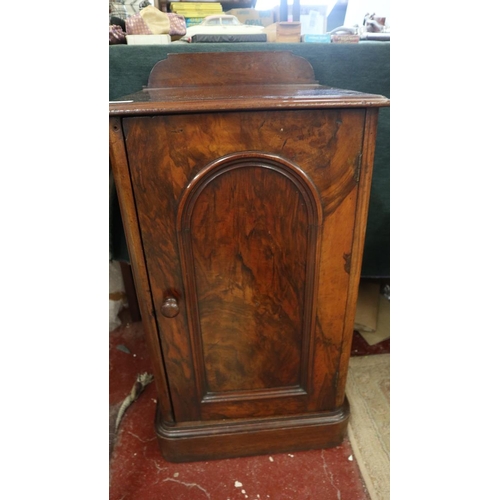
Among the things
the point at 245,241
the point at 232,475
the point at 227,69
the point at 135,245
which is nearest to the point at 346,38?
the point at 227,69

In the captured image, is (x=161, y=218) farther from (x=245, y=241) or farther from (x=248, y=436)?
(x=248, y=436)

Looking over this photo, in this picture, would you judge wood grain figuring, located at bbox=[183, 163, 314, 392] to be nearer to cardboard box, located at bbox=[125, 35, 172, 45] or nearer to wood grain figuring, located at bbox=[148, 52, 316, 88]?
wood grain figuring, located at bbox=[148, 52, 316, 88]

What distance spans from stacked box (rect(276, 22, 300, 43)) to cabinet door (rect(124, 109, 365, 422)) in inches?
25.9

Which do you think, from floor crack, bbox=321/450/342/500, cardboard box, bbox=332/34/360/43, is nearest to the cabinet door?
floor crack, bbox=321/450/342/500

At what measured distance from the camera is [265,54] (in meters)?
1.10

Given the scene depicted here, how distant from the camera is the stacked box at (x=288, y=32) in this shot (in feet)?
3.93

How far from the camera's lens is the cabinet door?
27.9 inches

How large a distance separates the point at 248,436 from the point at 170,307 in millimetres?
471

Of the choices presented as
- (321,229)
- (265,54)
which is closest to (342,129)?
(321,229)

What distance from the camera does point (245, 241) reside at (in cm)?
81

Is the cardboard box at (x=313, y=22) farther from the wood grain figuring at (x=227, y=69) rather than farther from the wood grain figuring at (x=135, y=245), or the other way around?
Answer: the wood grain figuring at (x=135, y=245)

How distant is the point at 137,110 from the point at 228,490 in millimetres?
943

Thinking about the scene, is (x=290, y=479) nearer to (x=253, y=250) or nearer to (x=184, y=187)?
(x=253, y=250)

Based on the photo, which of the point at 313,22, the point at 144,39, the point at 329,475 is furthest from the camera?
the point at 313,22
